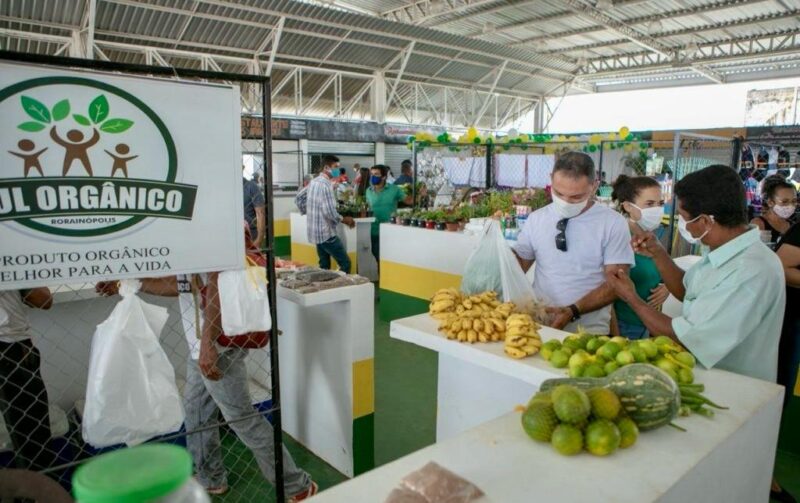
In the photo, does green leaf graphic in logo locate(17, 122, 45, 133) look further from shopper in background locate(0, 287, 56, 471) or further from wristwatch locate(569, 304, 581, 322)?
wristwatch locate(569, 304, 581, 322)

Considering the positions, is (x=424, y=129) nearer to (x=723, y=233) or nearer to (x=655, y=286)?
(x=655, y=286)

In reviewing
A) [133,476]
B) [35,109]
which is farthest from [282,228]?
[133,476]

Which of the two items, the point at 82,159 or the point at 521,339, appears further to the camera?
the point at 521,339

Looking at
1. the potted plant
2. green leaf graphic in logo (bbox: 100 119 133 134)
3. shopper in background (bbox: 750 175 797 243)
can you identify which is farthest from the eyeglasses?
the potted plant

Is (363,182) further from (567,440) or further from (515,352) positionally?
(567,440)

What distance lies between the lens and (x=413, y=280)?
5664 mm

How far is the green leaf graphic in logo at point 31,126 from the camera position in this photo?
1562 millimetres

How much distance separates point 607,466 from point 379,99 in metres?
13.6

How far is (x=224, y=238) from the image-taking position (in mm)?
1953

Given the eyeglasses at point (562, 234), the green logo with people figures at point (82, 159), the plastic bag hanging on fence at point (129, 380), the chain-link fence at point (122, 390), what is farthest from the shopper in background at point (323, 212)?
the green logo with people figures at point (82, 159)

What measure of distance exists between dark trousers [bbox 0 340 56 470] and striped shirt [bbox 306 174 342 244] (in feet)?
13.0

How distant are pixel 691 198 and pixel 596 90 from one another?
17616 mm

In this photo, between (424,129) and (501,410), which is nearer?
(501,410)

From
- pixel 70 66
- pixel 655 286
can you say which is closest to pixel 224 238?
pixel 70 66
